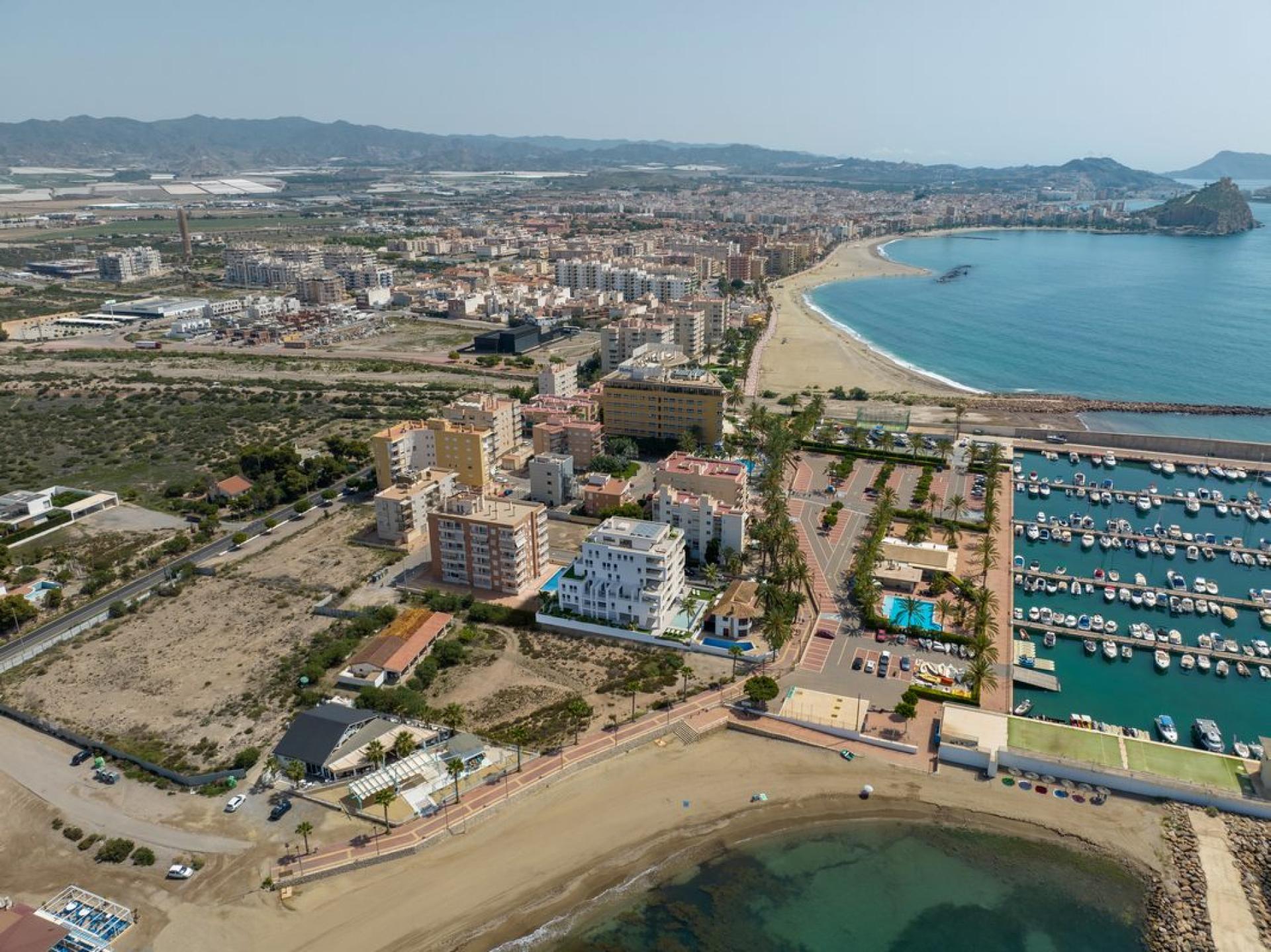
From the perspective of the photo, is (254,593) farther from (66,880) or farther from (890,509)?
(890,509)

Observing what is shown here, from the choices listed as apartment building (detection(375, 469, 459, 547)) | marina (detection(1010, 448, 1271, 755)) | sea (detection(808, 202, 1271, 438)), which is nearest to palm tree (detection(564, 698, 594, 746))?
apartment building (detection(375, 469, 459, 547))

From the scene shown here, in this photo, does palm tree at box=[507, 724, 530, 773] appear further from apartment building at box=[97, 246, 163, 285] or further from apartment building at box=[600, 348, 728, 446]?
apartment building at box=[97, 246, 163, 285]

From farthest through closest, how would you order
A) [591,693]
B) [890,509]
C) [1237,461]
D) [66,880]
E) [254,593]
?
1. [1237,461]
2. [890,509]
3. [254,593]
4. [591,693]
5. [66,880]

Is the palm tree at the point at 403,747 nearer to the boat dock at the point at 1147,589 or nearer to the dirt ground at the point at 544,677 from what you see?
the dirt ground at the point at 544,677

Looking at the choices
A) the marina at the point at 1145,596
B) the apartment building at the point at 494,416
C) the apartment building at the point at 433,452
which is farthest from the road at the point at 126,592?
the marina at the point at 1145,596

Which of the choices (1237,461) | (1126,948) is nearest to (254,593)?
(1126,948)
